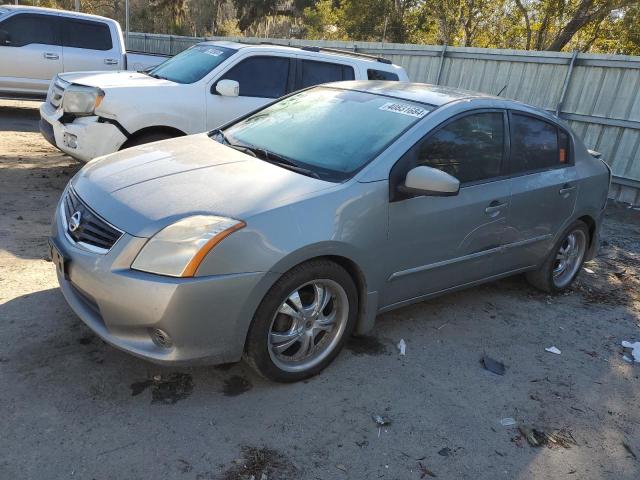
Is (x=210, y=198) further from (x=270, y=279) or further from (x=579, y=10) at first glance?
(x=579, y=10)

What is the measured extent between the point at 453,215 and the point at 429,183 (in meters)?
0.53

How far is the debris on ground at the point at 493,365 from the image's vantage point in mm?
3707

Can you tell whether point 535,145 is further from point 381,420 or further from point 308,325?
point 381,420

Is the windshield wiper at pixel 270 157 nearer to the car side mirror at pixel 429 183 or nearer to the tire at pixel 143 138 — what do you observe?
the car side mirror at pixel 429 183

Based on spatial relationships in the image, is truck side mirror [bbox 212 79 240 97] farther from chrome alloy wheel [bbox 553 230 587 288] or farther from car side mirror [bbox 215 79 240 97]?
chrome alloy wheel [bbox 553 230 587 288]

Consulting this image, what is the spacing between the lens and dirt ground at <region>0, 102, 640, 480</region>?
8.57 ft

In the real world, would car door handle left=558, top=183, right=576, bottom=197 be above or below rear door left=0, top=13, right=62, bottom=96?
above

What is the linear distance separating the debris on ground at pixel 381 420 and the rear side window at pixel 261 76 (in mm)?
4803

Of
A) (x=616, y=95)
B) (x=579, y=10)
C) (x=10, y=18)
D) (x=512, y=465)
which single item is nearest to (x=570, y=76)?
(x=616, y=95)

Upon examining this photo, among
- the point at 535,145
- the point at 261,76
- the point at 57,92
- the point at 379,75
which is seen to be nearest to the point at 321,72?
the point at 261,76

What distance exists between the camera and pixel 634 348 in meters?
4.25

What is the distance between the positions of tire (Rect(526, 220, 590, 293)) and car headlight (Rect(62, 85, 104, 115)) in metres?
4.76

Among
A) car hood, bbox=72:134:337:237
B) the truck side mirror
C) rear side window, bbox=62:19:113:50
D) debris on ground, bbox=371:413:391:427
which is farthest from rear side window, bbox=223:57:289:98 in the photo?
rear side window, bbox=62:19:113:50

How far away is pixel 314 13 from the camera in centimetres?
2562
